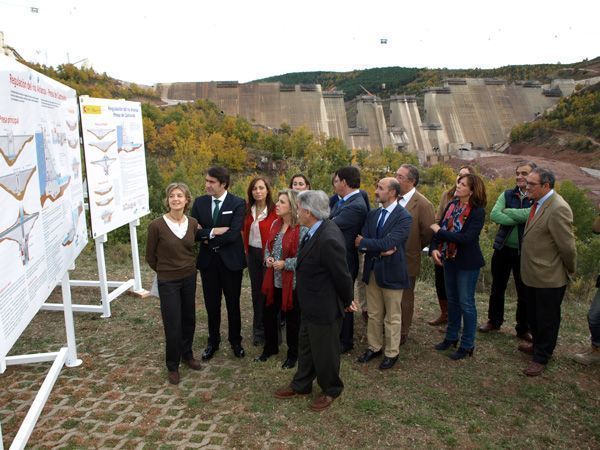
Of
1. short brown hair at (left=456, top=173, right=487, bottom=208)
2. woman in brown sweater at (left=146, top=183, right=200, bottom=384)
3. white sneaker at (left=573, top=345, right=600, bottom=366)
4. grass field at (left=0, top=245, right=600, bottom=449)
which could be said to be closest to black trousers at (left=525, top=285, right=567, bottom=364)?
grass field at (left=0, top=245, right=600, bottom=449)

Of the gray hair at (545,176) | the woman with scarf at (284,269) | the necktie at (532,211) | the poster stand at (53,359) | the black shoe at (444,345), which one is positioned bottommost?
the black shoe at (444,345)

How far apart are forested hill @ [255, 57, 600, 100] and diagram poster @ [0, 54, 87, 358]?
2976 inches

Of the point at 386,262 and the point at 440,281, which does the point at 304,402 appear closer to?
the point at 386,262

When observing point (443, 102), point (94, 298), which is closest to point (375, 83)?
point (443, 102)

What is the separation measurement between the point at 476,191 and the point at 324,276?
1788 millimetres

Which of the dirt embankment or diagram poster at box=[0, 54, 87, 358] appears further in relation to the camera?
the dirt embankment

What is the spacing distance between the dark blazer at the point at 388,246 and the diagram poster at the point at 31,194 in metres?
2.53

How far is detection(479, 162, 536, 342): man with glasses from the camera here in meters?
4.32

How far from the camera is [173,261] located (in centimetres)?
384

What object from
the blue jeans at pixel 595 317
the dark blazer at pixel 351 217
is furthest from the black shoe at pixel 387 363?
the blue jeans at pixel 595 317

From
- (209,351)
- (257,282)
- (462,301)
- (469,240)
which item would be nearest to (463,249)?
(469,240)

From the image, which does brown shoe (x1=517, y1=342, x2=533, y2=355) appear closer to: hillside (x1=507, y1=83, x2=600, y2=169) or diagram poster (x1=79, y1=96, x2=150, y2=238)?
diagram poster (x1=79, y1=96, x2=150, y2=238)

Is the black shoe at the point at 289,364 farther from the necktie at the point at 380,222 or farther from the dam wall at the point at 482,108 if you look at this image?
the dam wall at the point at 482,108

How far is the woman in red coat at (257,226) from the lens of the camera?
4.29 meters
